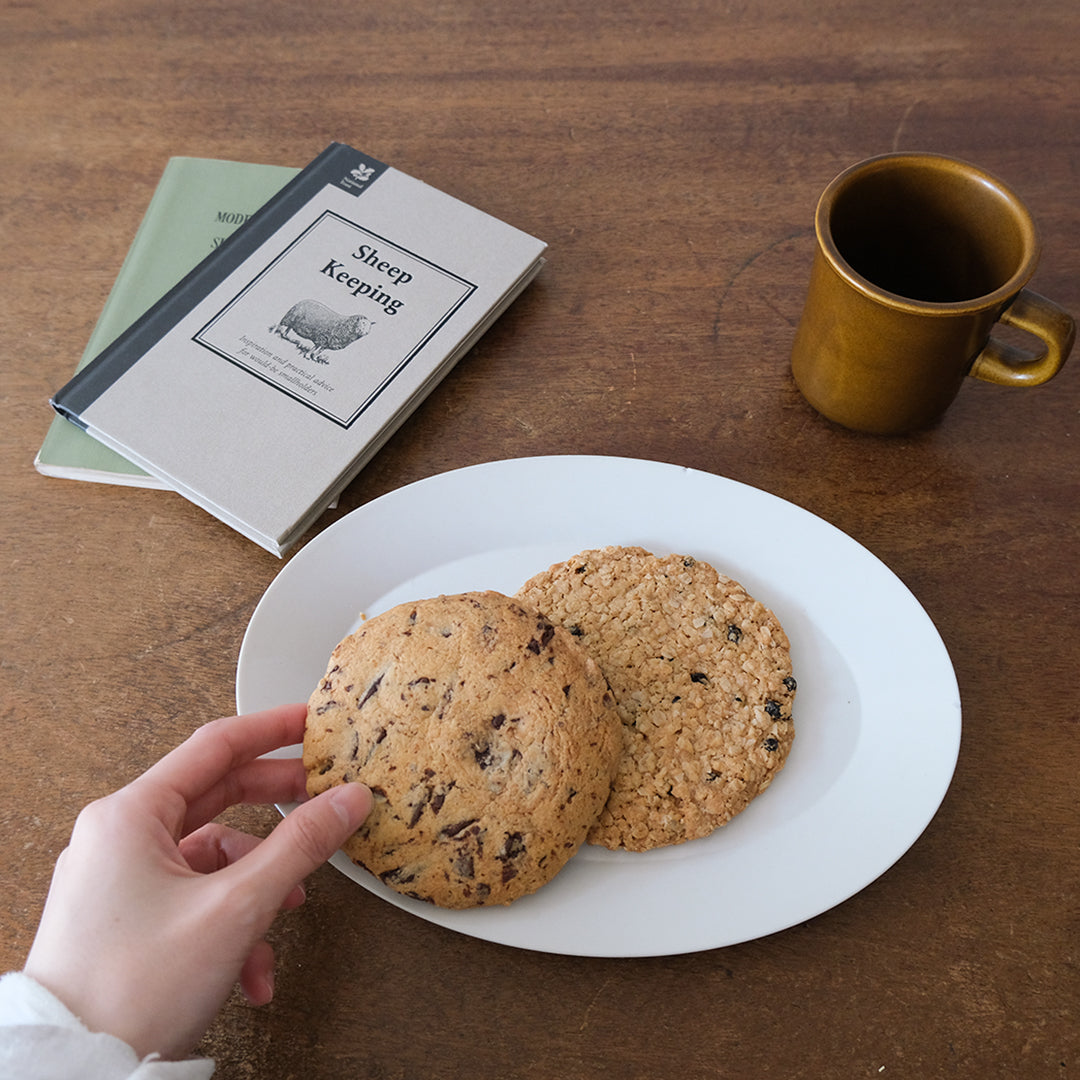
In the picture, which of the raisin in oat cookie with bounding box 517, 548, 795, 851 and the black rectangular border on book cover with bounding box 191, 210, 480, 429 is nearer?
the raisin in oat cookie with bounding box 517, 548, 795, 851

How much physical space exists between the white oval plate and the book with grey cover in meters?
0.11

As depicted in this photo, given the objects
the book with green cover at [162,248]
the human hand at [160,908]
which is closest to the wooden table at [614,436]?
the book with green cover at [162,248]

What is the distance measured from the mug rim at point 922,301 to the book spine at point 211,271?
21.4 inches

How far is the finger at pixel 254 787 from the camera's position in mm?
731

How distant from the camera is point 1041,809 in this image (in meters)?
0.80

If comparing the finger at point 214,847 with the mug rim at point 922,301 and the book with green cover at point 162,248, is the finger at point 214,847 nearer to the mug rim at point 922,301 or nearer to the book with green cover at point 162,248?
the book with green cover at point 162,248

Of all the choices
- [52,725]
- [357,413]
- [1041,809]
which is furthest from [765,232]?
[52,725]

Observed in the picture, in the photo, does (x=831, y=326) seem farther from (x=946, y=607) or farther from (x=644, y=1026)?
(x=644, y=1026)

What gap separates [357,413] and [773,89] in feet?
2.36

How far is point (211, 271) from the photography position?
1.05 metres

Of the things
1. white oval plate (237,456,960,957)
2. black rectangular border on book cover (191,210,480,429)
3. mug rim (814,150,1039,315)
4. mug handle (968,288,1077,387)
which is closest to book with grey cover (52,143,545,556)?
black rectangular border on book cover (191,210,480,429)

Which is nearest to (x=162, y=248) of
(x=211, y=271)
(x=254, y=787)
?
(x=211, y=271)

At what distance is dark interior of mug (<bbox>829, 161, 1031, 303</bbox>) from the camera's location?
875mm

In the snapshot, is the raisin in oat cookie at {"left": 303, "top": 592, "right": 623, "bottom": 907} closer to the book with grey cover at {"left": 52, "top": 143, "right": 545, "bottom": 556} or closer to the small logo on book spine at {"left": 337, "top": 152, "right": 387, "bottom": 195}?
the book with grey cover at {"left": 52, "top": 143, "right": 545, "bottom": 556}
